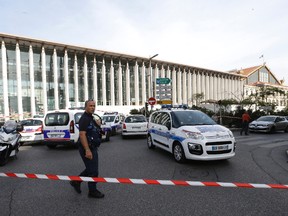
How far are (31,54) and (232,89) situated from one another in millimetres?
60426

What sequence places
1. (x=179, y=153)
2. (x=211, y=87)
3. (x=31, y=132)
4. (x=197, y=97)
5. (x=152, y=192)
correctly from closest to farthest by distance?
(x=152, y=192)
(x=179, y=153)
(x=31, y=132)
(x=197, y=97)
(x=211, y=87)

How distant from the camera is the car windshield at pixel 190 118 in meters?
7.23

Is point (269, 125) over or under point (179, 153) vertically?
under

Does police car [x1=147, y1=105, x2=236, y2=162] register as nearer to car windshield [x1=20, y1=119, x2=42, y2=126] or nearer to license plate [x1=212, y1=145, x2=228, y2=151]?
license plate [x1=212, y1=145, x2=228, y2=151]

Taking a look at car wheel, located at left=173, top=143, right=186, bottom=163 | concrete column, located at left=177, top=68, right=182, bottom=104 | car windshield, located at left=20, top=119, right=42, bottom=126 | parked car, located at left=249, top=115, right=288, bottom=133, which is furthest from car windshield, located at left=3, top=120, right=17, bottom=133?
concrete column, located at left=177, top=68, right=182, bottom=104

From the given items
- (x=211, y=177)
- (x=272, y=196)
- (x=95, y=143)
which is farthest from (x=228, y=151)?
(x=95, y=143)

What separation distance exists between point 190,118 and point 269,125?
A: 11505 millimetres

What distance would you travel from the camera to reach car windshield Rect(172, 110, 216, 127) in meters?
7.23

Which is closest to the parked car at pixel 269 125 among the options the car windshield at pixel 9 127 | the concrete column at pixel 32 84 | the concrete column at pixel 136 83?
the car windshield at pixel 9 127

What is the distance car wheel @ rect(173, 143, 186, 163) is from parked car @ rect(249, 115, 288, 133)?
11914mm

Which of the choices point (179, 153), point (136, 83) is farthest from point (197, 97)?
point (179, 153)

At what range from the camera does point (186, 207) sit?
12.3 ft

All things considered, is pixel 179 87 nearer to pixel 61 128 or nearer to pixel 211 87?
pixel 211 87

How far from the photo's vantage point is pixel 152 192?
443 centimetres
